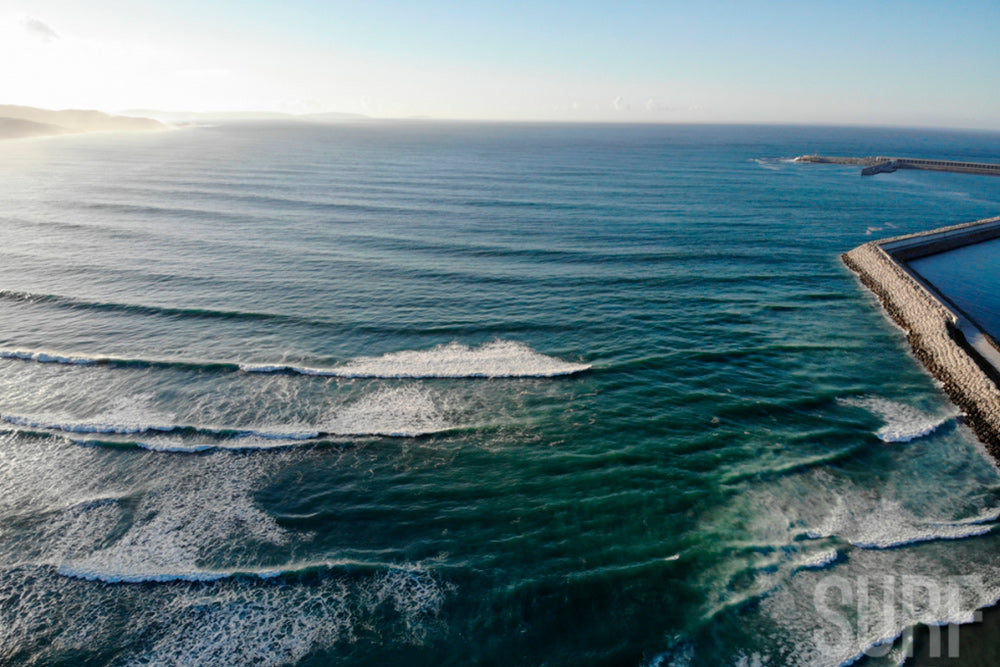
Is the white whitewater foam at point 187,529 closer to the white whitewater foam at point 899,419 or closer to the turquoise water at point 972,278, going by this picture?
the white whitewater foam at point 899,419

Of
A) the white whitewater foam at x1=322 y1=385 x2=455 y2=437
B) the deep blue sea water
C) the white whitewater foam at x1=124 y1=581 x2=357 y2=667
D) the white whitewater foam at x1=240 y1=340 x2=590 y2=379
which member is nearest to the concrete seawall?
the deep blue sea water

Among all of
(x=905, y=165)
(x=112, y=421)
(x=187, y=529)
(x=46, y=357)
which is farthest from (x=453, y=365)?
(x=905, y=165)

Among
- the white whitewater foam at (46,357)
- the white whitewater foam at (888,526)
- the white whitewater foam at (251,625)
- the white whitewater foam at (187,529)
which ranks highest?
the white whitewater foam at (46,357)

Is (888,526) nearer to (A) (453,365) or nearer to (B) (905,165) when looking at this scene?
(A) (453,365)

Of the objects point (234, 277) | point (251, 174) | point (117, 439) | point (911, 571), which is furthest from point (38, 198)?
point (911, 571)

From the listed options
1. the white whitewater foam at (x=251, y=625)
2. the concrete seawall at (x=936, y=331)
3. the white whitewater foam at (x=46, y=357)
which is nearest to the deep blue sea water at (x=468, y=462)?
the white whitewater foam at (x=251, y=625)

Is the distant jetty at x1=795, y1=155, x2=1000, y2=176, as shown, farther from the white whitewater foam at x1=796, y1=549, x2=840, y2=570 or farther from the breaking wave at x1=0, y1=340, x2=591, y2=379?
the white whitewater foam at x1=796, y1=549, x2=840, y2=570
